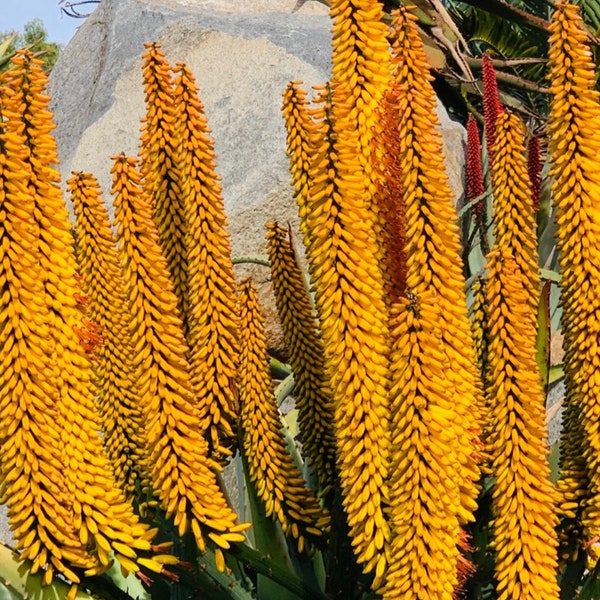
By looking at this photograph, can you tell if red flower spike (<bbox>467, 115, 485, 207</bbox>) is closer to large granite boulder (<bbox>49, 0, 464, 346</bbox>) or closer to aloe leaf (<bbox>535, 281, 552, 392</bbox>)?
large granite boulder (<bbox>49, 0, 464, 346</bbox>)

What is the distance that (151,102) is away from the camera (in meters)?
1.94

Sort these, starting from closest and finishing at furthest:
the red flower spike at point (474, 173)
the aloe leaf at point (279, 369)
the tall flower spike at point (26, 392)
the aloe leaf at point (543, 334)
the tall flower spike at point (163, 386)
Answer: the tall flower spike at point (26, 392) < the tall flower spike at point (163, 386) < the aloe leaf at point (543, 334) < the aloe leaf at point (279, 369) < the red flower spike at point (474, 173)

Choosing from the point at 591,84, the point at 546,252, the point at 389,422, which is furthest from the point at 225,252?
the point at 546,252

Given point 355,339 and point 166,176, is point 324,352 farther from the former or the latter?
point 166,176

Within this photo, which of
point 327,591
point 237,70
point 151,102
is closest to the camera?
point 151,102

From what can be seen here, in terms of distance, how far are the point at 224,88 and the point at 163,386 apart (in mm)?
3086

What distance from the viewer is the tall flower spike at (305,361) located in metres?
2.04

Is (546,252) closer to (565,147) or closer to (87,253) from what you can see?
(565,147)

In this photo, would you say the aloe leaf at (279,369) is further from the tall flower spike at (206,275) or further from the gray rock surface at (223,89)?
the tall flower spike at (206,275)

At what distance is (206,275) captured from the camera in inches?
70.6

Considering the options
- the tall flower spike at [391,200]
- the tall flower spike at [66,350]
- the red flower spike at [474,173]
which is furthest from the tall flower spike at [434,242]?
the red flower spike at [474,173]

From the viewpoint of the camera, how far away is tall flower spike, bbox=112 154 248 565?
1.64 metres

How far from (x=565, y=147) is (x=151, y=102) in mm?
658

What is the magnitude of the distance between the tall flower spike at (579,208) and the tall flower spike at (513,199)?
0.07 m
